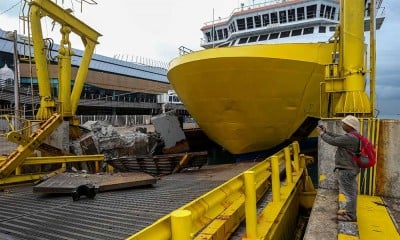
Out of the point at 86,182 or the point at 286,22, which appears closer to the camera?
the point at 86,182

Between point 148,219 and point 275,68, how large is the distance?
5.67 meters

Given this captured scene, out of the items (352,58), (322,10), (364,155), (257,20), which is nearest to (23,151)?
(364,155)

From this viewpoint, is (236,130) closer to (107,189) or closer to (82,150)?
(107,189)

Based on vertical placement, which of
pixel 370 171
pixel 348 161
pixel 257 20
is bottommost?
pixel 370 171

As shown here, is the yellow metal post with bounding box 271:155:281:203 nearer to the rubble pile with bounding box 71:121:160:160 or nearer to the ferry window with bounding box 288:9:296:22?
the rubble pile with bounding box 71:121:160:160

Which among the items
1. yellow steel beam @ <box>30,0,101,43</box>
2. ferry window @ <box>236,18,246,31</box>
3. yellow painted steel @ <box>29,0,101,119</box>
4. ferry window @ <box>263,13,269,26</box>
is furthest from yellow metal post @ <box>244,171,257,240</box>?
ferry window @ <box>236,18,246,31</box>

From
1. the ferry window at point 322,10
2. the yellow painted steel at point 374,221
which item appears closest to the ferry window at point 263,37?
the ferry window at point 322,10

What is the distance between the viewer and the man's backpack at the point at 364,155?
365cm

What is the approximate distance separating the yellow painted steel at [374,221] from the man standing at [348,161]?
0.76 ft

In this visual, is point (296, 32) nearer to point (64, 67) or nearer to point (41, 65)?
point (64, 67)

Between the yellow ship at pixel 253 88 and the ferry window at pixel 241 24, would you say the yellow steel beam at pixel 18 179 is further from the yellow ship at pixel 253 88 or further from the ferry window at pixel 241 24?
the ferry window at pixel 241 24

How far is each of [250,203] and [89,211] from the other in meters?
2.85

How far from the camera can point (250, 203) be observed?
10.3ft

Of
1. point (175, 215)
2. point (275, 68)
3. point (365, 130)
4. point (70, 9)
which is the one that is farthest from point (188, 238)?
point (70, 9)
